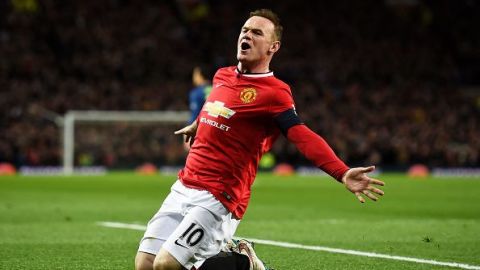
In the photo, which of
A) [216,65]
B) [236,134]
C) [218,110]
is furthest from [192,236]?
[216,65]

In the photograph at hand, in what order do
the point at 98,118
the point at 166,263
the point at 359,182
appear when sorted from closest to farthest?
the point at 359,182 → the point at 166,263 → the point at 98,118

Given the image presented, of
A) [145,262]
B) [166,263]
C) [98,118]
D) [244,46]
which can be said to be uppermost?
[244,46]

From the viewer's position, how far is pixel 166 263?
5898mm

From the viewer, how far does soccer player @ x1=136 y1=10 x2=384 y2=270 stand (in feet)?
19.6

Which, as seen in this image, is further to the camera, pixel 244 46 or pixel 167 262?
pixel 244 46

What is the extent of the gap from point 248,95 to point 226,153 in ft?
1.51

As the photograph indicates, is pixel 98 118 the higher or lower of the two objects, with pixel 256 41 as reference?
lower

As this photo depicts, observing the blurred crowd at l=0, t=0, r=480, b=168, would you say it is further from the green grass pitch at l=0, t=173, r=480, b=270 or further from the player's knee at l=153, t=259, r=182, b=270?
the player's knee at l=153, t=259, r=182, b=270

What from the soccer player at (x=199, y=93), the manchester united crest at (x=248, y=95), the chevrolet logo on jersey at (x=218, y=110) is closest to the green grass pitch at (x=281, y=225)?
the soccer player at (x=199, y=93)

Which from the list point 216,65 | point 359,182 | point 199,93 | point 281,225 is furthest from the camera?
point 216,65

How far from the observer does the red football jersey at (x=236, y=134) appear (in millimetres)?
6105

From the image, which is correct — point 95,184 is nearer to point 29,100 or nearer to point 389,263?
point 29,100

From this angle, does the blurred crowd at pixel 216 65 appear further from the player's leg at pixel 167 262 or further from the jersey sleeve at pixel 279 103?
the player's leg at pixel 167 262

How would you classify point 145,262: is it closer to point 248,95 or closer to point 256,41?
point 248,95
